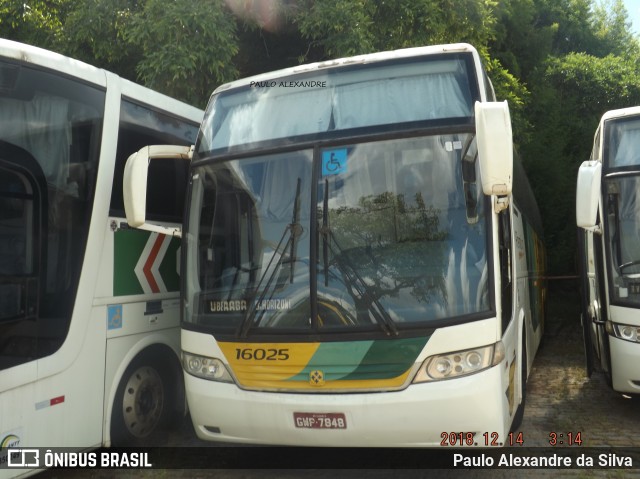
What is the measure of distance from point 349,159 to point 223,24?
17.4ft

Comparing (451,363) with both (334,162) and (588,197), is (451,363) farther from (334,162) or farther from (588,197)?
(588,197)

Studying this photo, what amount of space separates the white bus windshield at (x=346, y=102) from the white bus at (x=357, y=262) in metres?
0.01

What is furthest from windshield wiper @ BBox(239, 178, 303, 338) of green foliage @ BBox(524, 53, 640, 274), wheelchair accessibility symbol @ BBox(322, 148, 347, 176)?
green foliage @ BBox(524, 53, 640, 274)

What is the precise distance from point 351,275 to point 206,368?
133 cm

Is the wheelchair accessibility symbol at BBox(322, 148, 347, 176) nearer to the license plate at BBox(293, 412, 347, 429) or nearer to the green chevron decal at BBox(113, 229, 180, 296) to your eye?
the license plate at BBox(293, 412, 347, 429)

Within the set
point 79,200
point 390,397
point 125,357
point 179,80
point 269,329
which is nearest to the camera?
point 390,397

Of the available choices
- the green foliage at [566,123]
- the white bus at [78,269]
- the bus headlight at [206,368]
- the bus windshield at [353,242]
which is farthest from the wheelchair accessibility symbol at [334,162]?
the green foliage at [566,123]

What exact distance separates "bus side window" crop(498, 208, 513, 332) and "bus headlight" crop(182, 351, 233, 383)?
79.7 inches

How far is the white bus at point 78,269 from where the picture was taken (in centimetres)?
419

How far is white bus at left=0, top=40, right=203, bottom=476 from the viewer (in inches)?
165

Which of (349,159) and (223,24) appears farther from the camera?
(223,24)

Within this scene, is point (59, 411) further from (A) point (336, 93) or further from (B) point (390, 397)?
(A) point (336, 93)

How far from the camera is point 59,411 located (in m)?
4.45

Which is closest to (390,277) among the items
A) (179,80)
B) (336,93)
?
(336,93)
